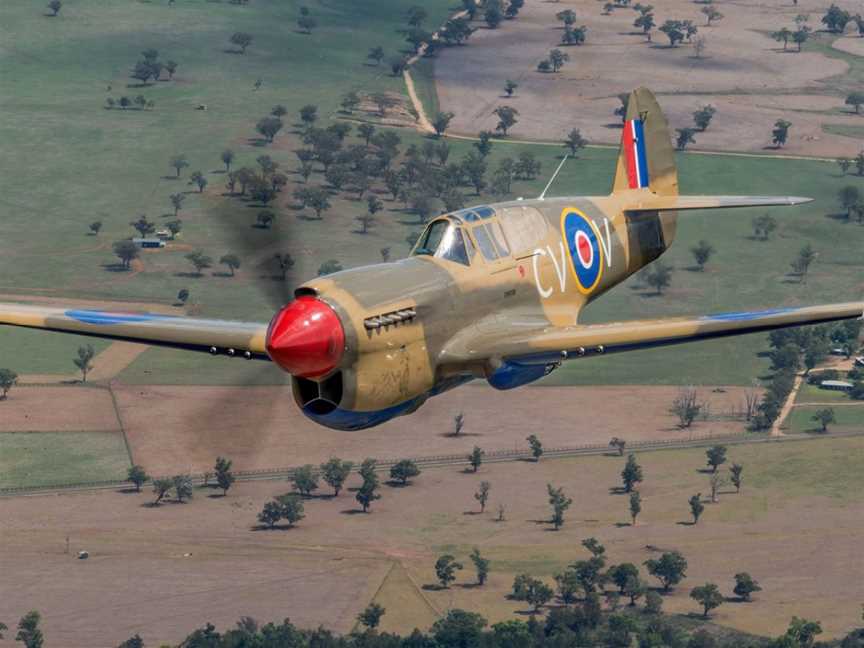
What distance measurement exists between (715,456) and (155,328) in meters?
127

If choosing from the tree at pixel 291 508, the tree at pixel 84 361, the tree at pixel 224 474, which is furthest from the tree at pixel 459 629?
the tree at pixel 84 361

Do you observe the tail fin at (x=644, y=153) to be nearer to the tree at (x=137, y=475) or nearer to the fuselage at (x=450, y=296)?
the fuselage at (x=450, y=296)

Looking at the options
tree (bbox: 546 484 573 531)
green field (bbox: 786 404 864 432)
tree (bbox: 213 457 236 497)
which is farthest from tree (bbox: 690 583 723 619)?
tree (bbox: 213 457 236 497)

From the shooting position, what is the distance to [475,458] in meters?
175

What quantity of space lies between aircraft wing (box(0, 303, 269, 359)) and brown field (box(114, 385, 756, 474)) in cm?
11440

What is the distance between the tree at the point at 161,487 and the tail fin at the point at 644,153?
11080cm

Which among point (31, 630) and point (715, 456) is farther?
point (715, 456)

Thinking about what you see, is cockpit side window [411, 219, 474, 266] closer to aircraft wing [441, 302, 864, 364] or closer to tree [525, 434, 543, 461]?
aircraft wing [441, 302, 864, 364]

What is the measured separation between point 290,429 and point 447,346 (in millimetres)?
126835

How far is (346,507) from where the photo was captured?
6949 inches

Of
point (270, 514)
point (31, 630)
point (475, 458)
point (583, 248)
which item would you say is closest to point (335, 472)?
point (270, 514)

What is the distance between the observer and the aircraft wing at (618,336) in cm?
5025

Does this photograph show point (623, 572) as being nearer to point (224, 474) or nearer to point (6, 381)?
point (224, 474)

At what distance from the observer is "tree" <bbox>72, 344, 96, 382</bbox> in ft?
595
